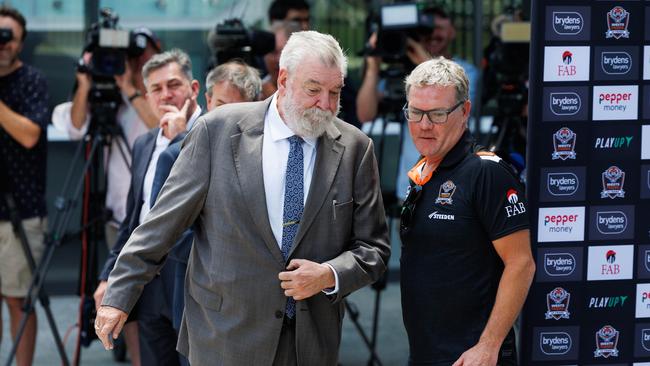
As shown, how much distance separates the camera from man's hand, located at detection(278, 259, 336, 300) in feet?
9.98

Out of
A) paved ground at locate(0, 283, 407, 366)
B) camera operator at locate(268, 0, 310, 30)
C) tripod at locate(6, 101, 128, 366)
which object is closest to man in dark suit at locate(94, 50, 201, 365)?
tripod at locate(6, 101, 128, 366)

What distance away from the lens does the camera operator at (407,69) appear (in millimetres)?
5414

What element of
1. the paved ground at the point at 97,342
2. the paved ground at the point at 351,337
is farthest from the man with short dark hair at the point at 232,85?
the paved ground at the point at 351,337

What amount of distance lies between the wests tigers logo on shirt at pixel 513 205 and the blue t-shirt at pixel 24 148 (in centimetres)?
281

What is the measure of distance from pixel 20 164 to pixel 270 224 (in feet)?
7.87

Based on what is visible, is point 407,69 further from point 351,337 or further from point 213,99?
point 351,337

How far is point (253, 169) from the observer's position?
3152mm

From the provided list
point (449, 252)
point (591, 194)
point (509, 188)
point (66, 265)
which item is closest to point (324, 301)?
point (449, 252)

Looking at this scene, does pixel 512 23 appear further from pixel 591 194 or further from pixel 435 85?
pixel 435 85

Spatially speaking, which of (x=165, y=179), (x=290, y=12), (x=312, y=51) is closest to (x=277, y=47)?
(x=290, y=12)

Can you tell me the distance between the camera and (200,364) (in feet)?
10.7

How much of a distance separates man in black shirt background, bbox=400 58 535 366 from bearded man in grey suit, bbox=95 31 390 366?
0.21m

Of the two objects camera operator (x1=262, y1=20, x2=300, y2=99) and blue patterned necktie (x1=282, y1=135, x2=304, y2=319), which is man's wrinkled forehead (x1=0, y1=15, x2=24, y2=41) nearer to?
camera operator (x1=262, y1=20, x2=300, y2=99)

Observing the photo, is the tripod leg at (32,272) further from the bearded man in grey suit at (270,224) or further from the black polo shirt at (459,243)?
the black polo shirt at (459,243)
